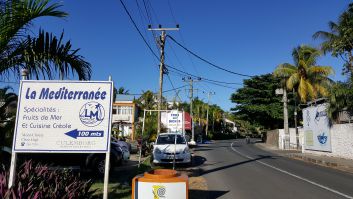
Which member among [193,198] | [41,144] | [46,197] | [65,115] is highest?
[65,115]

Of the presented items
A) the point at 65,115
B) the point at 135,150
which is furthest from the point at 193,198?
the point at 135,150

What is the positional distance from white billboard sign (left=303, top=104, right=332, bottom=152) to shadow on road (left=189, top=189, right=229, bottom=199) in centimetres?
1762

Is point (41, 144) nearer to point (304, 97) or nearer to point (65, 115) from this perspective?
point (65, 115)

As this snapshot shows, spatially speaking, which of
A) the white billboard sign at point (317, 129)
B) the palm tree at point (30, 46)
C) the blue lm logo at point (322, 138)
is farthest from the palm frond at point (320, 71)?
the palm tree at point (30, 46)

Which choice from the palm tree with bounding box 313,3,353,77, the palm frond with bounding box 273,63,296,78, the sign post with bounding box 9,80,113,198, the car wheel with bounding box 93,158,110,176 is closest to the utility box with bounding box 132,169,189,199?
the sign post with bounding box 9,80,113,198

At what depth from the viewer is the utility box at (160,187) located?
621 cm

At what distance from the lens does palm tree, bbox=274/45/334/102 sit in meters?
36.2

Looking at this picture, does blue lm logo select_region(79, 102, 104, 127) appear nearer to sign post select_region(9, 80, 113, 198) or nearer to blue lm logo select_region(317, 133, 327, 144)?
sign post select_region(9, 80, 113, 198)

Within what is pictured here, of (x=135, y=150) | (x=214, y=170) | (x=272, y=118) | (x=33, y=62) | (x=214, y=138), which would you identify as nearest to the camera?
(x=33, y=62)

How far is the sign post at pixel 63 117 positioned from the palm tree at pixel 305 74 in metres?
32.2

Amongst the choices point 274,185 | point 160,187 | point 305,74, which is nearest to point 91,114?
point 160,187

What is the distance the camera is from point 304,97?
36.7 metres

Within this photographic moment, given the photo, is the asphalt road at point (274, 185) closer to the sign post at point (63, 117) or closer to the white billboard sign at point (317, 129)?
the sign post at point (63, 117)

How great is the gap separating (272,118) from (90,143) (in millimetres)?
49504
